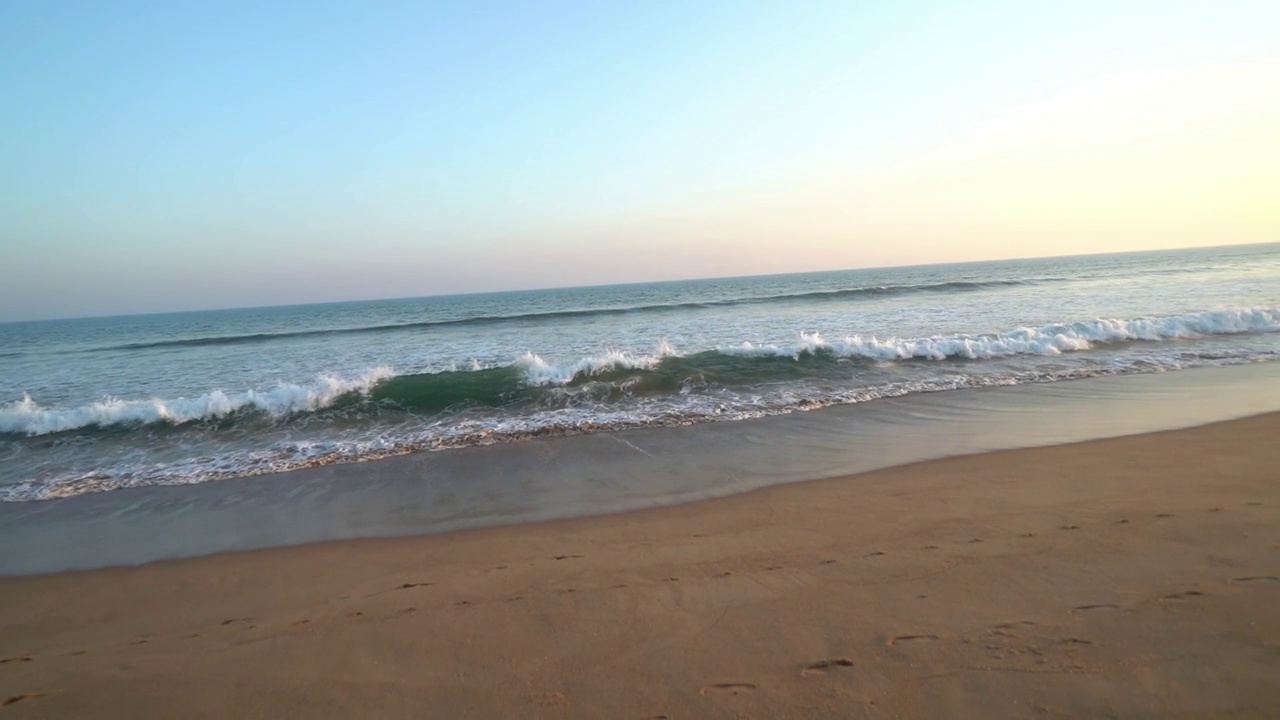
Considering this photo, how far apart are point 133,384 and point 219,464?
39.4ft

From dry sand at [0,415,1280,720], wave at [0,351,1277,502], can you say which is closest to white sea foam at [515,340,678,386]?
wave at [0,351,1277,502]

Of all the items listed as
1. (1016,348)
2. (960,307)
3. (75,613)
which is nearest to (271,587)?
(75,613)

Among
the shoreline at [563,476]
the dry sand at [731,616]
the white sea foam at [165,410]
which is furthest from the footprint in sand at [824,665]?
the white sea foam at [165,410]

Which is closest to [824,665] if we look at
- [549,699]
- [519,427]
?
[549,699]

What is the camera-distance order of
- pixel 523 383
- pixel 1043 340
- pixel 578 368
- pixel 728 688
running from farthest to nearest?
pixel 1043 340
pixel 578 368
pixel 523 383
pixel 728 688

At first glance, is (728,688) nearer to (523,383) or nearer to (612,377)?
(612,377)

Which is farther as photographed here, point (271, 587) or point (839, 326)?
point (839, 326)

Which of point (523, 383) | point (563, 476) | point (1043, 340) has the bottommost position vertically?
point (563, 476)

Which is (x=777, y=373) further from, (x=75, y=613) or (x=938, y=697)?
(x=75, y=613)

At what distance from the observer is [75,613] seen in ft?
13.9

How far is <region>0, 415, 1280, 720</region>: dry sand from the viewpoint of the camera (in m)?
2.72

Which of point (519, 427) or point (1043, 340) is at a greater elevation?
point (1043, 340)

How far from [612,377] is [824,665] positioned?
9.82 m

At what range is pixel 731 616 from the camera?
11.0 feet
